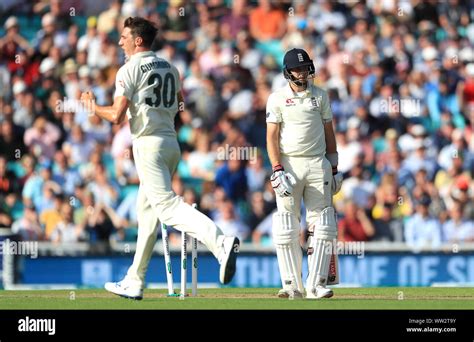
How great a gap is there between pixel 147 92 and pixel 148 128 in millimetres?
310

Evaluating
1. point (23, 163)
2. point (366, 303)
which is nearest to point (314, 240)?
point (366, 303)

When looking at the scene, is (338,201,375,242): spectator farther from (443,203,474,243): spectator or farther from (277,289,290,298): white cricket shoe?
(277,289,290,298): white cricket shoe

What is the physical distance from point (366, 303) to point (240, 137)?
8046 mm

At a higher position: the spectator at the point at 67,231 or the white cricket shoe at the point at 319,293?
the spectator at the point at 67,231

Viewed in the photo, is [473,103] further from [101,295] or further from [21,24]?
[101,295]

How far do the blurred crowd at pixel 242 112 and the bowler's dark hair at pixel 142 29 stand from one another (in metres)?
6.96

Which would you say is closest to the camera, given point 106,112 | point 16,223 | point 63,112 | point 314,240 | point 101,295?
point 106,112

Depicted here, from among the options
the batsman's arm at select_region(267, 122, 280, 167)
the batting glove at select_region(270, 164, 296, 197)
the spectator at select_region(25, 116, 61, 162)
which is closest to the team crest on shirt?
the batsman's arm at select_region(267, 122, 280, 167)

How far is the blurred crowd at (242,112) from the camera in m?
18.1

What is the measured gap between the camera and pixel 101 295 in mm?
12461

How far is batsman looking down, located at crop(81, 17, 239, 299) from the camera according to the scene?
10781 millimetres

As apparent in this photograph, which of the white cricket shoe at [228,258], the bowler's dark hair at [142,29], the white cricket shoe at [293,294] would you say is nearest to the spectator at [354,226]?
the white cricket shoe at [293,294]

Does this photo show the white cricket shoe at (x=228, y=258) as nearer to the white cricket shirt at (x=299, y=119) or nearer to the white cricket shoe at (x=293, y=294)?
the white cricket shoe at (x=293, y=294)

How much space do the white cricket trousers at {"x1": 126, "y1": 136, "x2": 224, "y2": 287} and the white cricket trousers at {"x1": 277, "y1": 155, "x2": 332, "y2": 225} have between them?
42.8 inches
